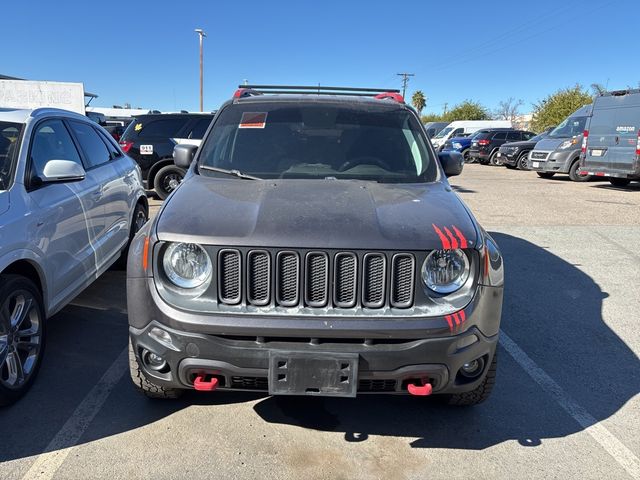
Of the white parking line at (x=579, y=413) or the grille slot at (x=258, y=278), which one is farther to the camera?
the white parking line at (x=579, y=413)

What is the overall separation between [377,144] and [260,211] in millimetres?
1476

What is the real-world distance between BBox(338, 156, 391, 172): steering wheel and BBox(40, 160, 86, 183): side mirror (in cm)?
191

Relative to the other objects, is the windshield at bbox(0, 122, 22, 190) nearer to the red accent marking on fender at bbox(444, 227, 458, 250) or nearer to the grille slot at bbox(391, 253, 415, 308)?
the grille slot at bbox(391, 253, 415, 308)

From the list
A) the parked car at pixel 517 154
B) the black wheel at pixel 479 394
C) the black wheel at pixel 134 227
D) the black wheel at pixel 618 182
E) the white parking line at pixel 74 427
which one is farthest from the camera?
the parked car at pixel 517 154

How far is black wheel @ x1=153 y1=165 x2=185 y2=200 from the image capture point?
11016 mm

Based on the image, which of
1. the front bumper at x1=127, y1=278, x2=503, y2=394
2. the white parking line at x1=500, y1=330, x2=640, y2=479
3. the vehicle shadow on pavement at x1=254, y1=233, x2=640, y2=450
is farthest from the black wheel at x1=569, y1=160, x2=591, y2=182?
the front bumper at x1=127, y1=278, x2=503, y2=394

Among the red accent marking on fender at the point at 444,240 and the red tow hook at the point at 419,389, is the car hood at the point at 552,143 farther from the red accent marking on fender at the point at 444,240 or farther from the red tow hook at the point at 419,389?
the red tow hook at the point at 419,389

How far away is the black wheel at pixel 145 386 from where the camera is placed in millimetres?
2998

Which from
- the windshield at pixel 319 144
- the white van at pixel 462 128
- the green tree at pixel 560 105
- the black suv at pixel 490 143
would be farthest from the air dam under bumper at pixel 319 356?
the green tree at pixel 560 105

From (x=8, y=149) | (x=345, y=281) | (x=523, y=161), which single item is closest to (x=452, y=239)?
(x=345, y=281)

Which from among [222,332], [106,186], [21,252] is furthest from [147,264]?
[106,186]

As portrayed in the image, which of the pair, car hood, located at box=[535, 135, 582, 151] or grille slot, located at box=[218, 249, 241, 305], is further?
car hood, located at box=[535, 135, 582, 151]

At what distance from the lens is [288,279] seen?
8.48ft

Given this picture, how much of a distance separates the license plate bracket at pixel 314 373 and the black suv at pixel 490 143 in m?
23.1
